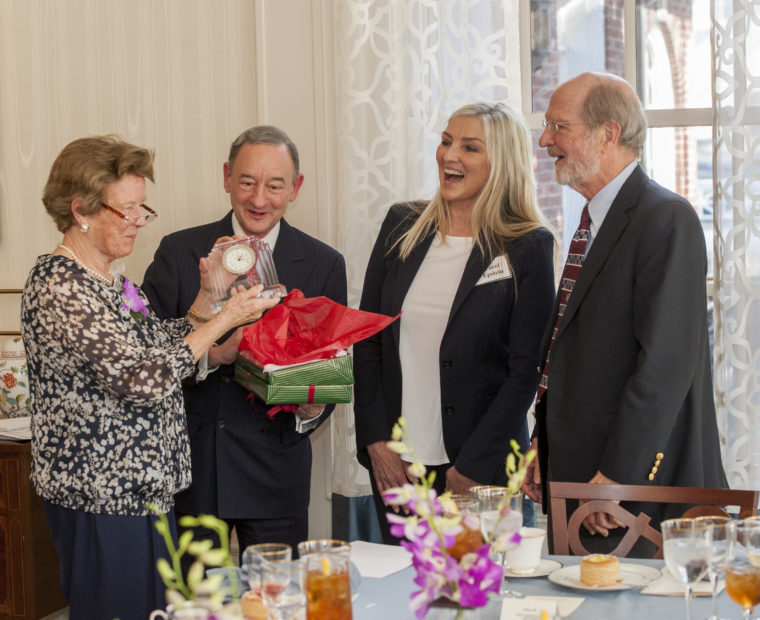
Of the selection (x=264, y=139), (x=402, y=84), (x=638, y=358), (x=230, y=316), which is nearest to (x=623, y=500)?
(x=638, y=358)

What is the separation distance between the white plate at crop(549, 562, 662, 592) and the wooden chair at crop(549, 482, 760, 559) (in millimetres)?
286

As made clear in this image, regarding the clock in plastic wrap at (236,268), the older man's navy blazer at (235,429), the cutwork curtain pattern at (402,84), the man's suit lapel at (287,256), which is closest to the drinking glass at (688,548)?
the clock in plastic wrap at (236,268)

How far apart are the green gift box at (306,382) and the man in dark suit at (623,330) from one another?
0.56 metres

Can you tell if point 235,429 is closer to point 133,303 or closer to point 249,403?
point 249,403

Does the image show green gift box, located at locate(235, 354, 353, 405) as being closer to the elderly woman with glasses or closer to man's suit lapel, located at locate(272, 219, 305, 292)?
the elderly woman with glasses

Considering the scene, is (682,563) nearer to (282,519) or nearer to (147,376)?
(147,376)

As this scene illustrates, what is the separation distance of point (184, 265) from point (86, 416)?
2.53ft

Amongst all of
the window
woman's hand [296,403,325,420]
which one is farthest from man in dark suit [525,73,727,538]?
the window

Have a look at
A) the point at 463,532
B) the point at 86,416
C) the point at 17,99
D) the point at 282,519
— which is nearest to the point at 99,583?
the point at 86,416

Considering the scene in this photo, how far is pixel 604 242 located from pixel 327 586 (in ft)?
4.63

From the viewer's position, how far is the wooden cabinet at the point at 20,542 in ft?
10.9

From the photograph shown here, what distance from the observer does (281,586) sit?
4.25 ft

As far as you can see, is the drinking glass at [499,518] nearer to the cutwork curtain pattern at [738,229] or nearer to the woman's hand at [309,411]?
the woman's hand at [309,411]

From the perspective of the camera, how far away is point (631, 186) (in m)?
2.40
